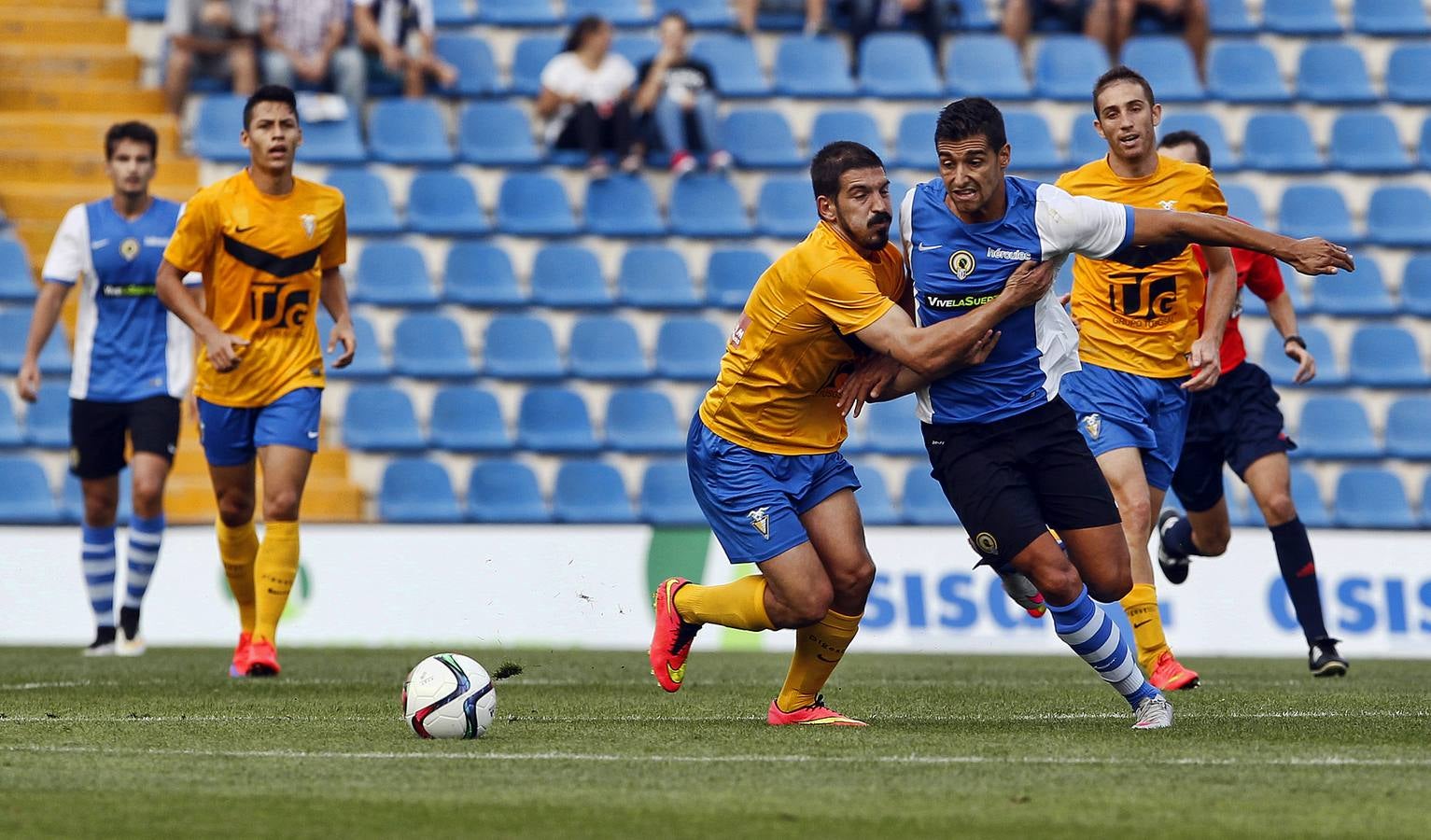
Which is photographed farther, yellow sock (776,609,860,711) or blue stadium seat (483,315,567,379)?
blue stadium seat (483,315,567,379)

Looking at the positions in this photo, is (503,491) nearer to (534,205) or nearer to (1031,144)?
(534,205)

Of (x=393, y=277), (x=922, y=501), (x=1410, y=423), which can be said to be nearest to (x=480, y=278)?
(x=393, y=277)

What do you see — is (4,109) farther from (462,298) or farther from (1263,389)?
(1263,389)

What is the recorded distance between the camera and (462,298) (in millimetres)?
15453

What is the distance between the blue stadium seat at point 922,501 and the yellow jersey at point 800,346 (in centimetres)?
747

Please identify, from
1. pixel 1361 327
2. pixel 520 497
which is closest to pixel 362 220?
pixel 520 497

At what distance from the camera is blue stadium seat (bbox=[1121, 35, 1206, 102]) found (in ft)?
55.5

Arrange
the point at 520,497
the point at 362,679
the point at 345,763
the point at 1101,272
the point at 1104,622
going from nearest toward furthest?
the point at 345,763 → the point at 1104,622 → the point at 1101,272 → the point at 362,679 → the point at 520,497

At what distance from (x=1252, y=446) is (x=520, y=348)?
23.2 feet

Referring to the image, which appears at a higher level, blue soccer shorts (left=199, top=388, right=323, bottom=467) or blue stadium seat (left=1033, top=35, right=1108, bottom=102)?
blue stadium seat (left=1033, top=35, right=1108, bottom=102)

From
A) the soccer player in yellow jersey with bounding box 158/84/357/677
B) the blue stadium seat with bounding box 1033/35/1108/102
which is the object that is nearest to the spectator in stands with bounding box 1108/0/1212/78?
the blue stadium seat with bounding box 1033/35/1108/102

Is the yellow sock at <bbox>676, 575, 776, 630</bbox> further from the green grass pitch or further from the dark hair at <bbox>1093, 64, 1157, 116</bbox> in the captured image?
the dark hair at <bbox>1093, 64, 1157, 116</bbox>

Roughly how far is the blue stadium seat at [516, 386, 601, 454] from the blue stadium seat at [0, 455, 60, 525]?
3376 millimetres

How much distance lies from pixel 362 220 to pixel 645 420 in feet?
9.28
